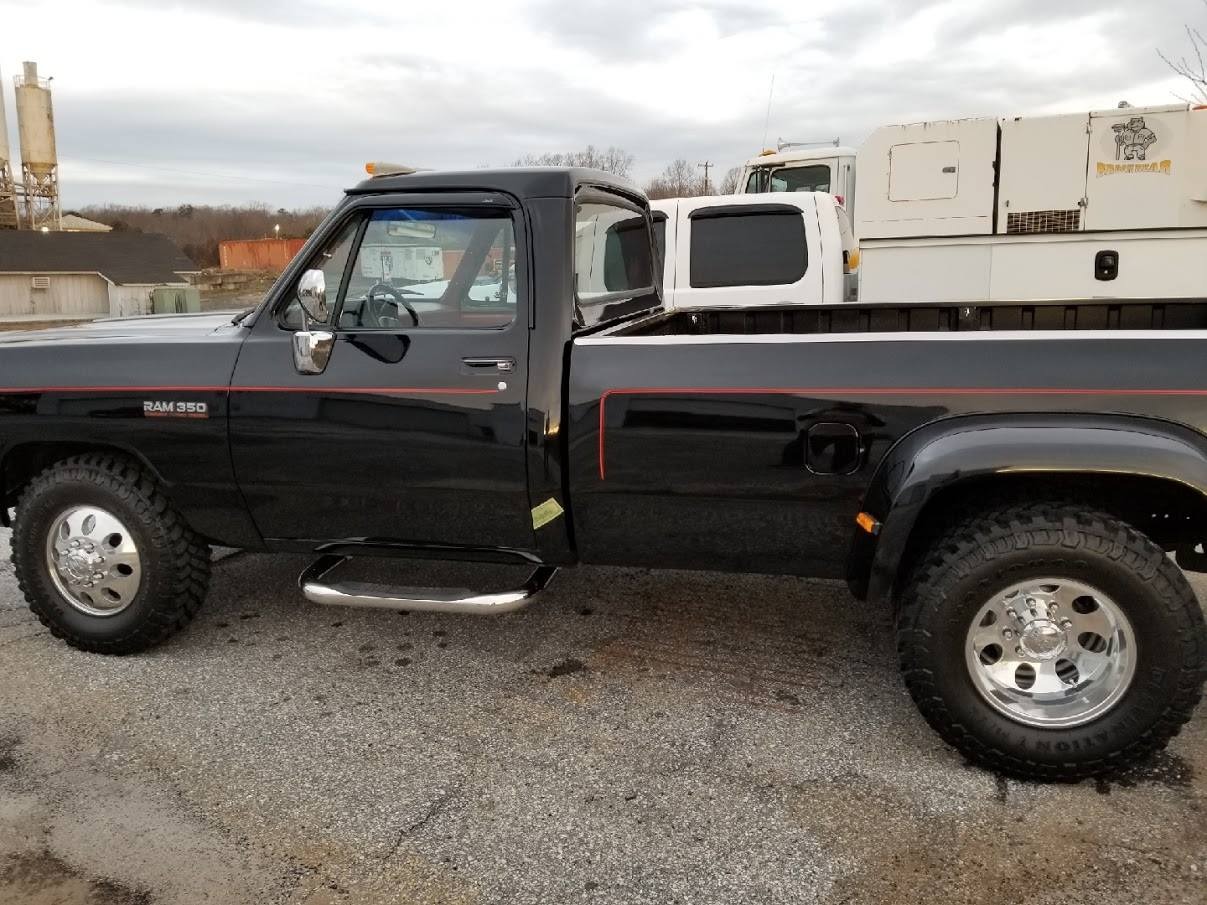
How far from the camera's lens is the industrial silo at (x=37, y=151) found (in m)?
64.9

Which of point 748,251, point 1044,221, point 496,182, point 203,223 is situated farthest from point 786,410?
point 203,223

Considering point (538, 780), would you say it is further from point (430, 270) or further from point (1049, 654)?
point (430, 270)

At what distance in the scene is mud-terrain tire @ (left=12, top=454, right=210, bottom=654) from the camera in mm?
3719

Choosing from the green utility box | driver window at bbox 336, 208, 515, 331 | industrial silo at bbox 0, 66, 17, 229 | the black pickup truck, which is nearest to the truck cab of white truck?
the black pickup truck

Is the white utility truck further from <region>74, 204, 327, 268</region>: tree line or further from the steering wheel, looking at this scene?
<region>74, 204, 327, 268</region>: tree line

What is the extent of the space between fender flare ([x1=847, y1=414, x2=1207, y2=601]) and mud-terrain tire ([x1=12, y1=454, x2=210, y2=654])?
8.76 feet

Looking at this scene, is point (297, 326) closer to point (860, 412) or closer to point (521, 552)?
point (521, 552)

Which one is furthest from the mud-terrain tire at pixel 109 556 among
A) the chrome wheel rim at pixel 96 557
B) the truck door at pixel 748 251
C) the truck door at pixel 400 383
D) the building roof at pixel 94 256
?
the building roof at pixel 94 256

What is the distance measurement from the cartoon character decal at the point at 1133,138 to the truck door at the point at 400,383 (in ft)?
20.5

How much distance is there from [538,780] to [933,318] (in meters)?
2.64

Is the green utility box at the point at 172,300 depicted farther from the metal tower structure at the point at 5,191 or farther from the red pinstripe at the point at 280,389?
the red pinstripe at the point at 280,389

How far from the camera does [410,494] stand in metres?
3.42

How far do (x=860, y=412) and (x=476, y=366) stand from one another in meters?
1.30

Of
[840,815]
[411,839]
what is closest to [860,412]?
[840,815]
